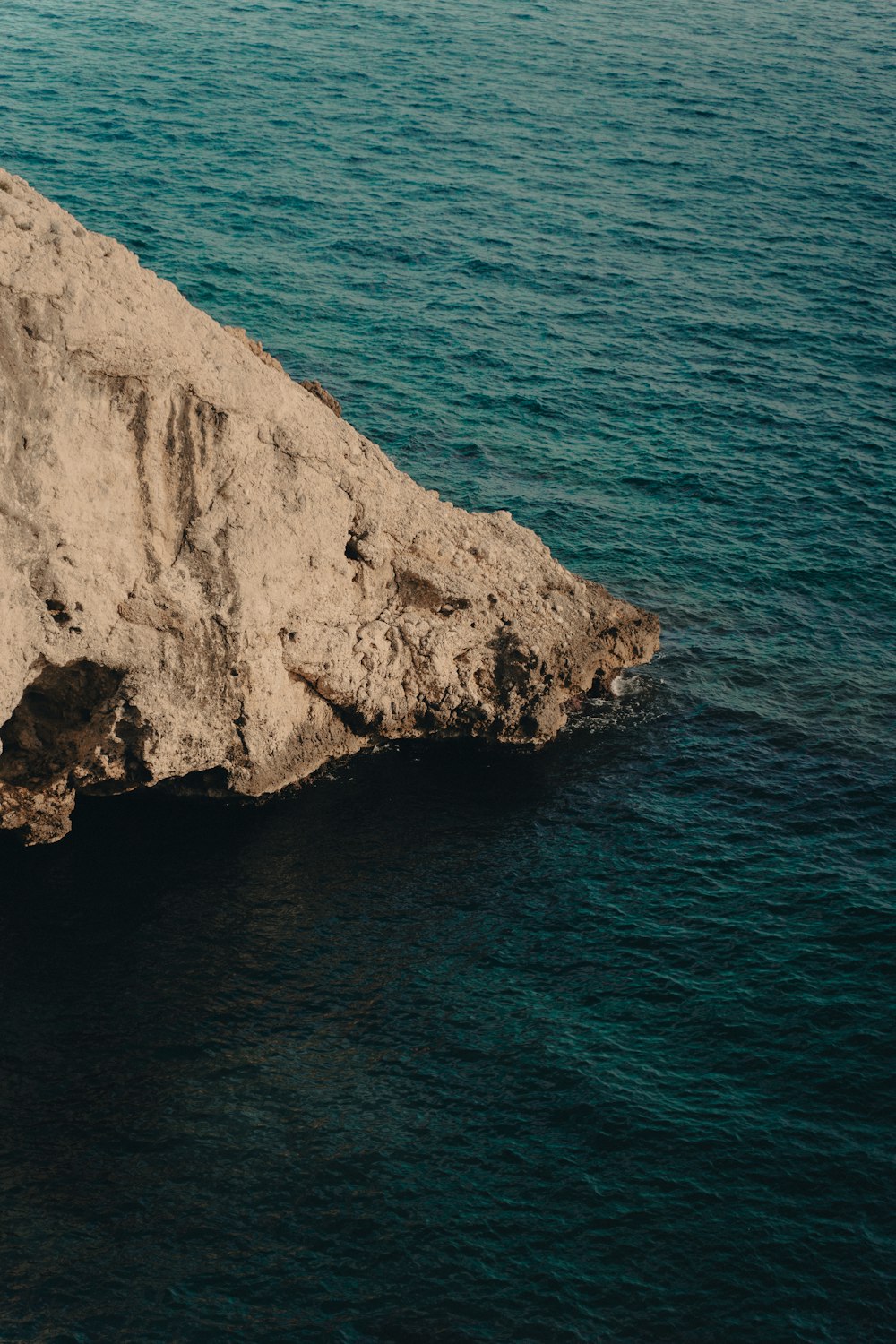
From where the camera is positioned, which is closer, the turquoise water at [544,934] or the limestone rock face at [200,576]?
the turquoise water at [544,934]

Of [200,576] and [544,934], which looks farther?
[200,576]

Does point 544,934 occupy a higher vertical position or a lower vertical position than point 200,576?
lower

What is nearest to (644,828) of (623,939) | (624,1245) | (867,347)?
(623,939)

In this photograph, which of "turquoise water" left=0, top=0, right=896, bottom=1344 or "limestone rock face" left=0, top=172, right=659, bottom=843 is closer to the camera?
"turquoise water" left=0, top=0, right=896, bottom=1344

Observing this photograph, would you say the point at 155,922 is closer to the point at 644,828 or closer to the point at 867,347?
the point at 644,828
